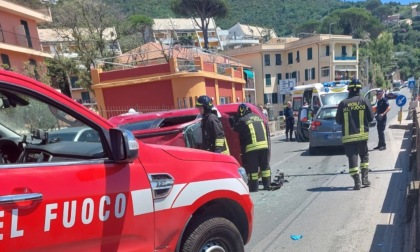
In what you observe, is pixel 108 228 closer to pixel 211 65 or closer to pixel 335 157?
pixel 335 157

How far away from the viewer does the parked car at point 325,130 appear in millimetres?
9977

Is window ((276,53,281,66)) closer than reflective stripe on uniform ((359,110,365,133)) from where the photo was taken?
No

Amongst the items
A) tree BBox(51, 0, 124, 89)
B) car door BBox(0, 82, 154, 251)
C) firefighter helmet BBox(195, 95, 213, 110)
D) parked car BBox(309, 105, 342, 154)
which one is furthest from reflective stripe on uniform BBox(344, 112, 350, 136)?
tree BBox(51, 0, 124, 89)

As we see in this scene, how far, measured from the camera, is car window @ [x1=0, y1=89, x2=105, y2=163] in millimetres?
2273

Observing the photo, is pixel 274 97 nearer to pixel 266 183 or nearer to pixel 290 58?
pixel 290 58

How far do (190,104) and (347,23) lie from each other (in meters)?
80.5

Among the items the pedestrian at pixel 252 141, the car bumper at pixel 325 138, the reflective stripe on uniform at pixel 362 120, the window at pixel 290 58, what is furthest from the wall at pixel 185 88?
the window at pixel 290 58

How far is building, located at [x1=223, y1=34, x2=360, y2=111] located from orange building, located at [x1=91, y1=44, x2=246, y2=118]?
32844 mm

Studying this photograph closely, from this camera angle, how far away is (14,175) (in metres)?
1.82

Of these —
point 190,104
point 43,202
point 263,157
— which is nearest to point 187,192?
point 43,202

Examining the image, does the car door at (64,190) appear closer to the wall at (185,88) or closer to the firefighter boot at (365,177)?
the firefighter boot at (365,177)

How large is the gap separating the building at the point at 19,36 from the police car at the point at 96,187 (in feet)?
85.3

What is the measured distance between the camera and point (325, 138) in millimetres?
10094

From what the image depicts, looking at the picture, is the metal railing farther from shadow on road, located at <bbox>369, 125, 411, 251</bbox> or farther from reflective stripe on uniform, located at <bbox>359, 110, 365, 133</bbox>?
shadow on road, located at <bbox>369, 125, 411, 251</bbox>
